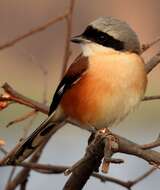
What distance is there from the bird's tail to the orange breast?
111mm

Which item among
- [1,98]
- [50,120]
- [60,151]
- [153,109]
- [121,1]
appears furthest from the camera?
[121,1]

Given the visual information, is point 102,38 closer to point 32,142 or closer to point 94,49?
point 94,49

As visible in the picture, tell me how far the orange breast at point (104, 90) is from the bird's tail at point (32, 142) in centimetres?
11

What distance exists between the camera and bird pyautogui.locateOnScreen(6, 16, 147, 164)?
295cm

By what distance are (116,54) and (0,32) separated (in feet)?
16.3

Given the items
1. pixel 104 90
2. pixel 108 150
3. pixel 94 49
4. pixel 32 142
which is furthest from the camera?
pixel 94 49

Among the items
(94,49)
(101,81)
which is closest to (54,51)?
(94,49)

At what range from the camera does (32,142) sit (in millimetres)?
2686

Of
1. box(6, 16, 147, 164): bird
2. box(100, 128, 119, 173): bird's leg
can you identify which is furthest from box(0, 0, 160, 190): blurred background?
box(100, 128, 119, 173): bird's leg

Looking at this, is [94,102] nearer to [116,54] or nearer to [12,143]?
[116,54]

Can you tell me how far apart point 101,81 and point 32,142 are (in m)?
0.42

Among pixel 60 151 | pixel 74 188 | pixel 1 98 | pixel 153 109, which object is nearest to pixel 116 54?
pixel 1 98

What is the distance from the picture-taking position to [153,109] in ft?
25.6

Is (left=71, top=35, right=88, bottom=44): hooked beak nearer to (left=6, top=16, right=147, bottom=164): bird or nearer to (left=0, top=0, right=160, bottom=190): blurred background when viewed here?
(left=6, top=16, right=147, bottom=164): bird
